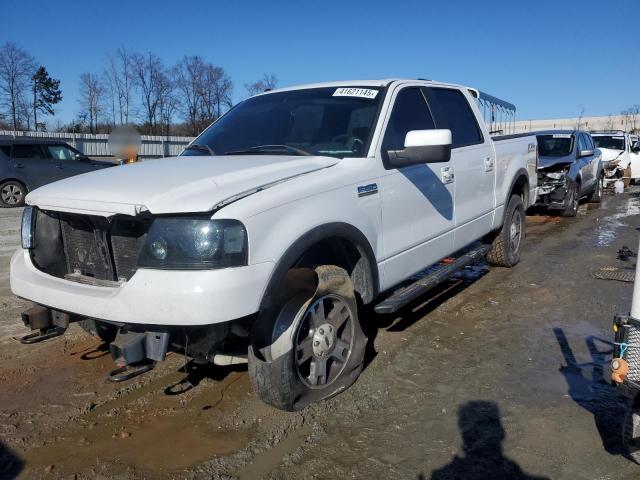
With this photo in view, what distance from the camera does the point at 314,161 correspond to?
11.3 feet

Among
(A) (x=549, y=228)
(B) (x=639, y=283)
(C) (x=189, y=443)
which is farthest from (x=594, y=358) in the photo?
(A) (x=549, y=228)

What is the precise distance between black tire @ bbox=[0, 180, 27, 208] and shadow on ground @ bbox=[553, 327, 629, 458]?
44.7 feet

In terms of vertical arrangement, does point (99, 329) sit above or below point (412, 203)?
below

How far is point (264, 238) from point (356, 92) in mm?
1893

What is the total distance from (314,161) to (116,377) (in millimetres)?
1730

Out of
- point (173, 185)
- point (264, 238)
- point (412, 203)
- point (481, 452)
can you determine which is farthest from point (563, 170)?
point (173, 185)

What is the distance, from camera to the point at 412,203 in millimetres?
4039

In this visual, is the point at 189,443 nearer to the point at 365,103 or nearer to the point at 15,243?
the point at 365,103

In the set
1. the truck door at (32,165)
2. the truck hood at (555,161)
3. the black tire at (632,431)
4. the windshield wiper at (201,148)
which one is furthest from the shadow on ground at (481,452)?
the truck door at (32,165)

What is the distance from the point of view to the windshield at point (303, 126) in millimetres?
3809

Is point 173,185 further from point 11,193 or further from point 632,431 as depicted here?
point 11,193

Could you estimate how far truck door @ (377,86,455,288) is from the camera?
3797mm

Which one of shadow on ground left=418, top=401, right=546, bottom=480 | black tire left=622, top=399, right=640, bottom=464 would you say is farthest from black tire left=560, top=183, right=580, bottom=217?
black tire left=622, top=399, right=640, bottom=464

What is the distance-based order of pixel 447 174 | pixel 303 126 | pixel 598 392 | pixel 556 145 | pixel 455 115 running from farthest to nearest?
1. pixel 556 145
2. pixel 455 115
3. pixel 447 174
4. pixel 303 126
5. pixel 598 392
